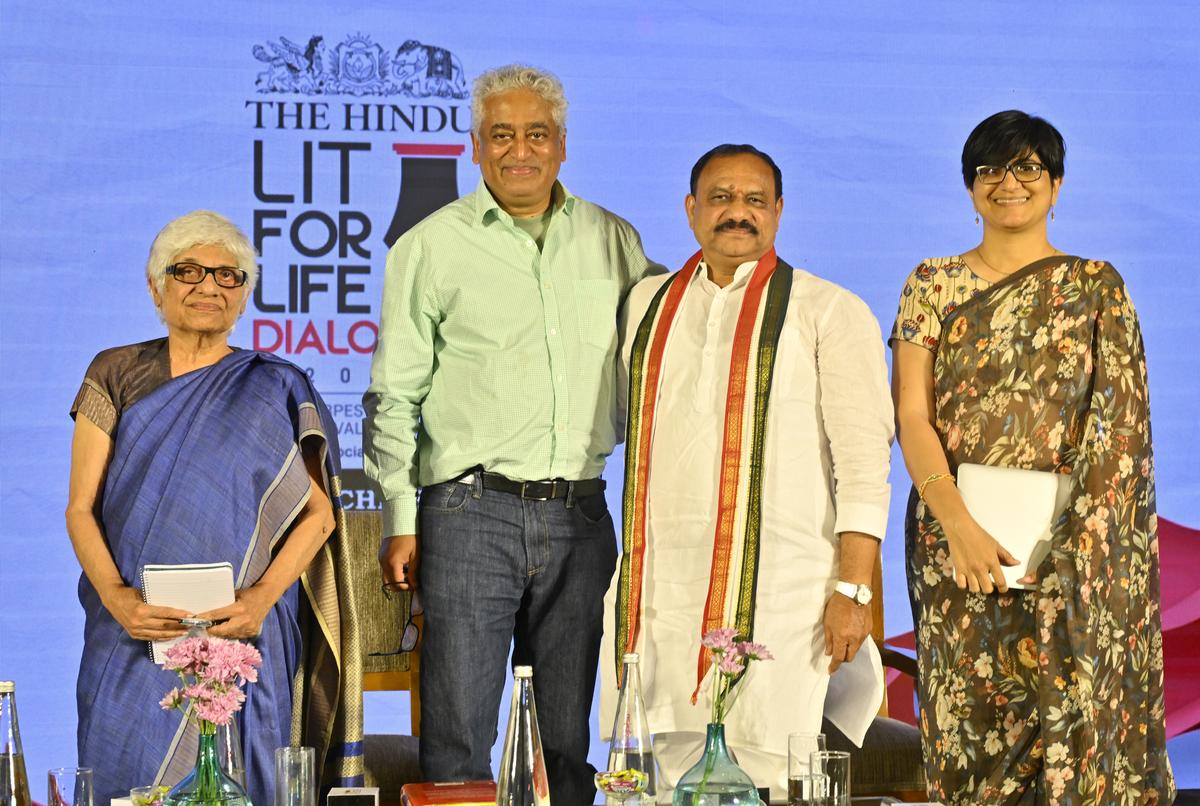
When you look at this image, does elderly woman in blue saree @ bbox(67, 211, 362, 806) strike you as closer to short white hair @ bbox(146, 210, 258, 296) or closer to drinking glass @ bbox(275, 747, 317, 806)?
short white hair @ bbox(146, 210, 258, 296)

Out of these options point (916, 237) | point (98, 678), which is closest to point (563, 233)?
point (98, 678)

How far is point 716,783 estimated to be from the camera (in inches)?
70.4

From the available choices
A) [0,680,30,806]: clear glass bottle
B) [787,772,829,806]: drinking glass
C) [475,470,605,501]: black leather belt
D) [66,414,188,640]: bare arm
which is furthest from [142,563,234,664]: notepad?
[787,772,829,806]: drinking glass

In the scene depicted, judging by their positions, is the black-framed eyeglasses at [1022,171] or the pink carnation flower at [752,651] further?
the black-framed eyeglasses at [1022,171]

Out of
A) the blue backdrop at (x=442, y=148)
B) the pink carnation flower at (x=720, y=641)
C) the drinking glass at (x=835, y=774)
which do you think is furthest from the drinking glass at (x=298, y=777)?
the blue backdrop at (x=442, y=148)

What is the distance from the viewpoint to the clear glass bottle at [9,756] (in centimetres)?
171

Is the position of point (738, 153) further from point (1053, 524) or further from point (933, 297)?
point (1053, 524)

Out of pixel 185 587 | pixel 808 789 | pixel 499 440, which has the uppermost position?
pixel 499 440

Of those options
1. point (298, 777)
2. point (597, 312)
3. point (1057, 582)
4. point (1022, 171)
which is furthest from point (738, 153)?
point (298, 777)

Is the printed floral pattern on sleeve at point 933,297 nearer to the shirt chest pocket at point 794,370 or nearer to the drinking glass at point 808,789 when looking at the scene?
the shirt chest pocket at point 794,370

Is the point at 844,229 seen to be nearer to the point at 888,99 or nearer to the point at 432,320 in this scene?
the point at 888,99

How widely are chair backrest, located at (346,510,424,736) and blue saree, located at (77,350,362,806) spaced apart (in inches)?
18.2

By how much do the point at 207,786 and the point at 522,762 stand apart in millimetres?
362

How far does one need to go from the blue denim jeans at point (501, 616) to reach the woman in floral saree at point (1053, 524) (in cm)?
61
